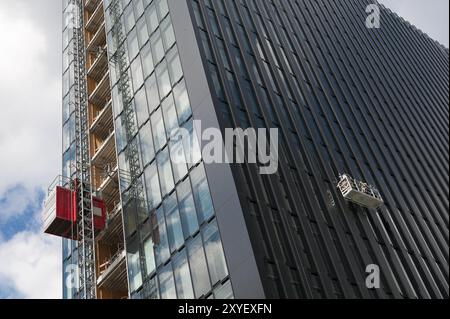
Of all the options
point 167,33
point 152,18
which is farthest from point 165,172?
point 152,18

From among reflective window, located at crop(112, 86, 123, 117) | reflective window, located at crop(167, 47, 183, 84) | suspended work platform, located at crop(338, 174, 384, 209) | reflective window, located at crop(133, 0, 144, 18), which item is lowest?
suspended work platform, located at crop(338, 174, 384, 209)

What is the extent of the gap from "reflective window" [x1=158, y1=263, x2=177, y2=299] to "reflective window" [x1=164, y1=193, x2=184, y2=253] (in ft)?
3.78

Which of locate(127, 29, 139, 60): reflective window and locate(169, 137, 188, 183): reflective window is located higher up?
locate(127, 29, 139, 60): reflective window

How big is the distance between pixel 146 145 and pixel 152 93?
3801 millimetres

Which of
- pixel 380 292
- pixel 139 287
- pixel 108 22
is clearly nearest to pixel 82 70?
pixel 108 22

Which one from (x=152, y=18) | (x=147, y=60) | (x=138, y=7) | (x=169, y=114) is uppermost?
(x=138, y=7)

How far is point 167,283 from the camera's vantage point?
36000 millimetres

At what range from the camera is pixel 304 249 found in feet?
112

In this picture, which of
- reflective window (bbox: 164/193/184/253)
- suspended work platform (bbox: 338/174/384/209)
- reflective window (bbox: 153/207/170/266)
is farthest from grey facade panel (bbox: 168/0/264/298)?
suspended work platform (bbox: 338/174/384/209)

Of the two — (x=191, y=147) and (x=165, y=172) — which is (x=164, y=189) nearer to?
(x=165, y=172)

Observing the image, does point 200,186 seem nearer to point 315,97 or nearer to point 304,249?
point 304,249

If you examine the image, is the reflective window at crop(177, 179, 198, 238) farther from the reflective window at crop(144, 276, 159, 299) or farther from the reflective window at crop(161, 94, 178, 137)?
the reflective window at crop(161, 94, 178, 137)

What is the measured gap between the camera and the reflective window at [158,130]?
135ft

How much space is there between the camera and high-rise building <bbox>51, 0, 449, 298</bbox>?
33750 mm
